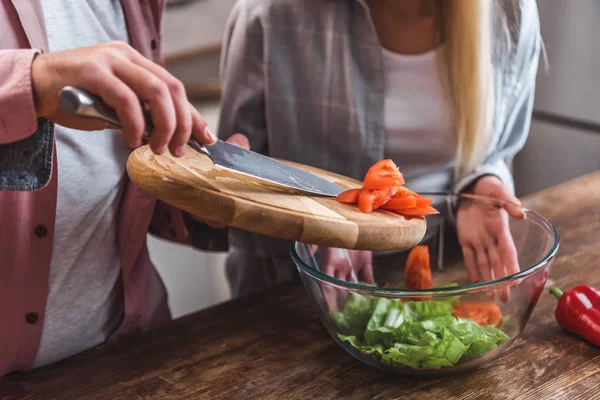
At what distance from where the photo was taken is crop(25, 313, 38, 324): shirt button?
1069 millimetres

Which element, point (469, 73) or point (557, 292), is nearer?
point (557, 292)

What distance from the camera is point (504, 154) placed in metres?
1.44

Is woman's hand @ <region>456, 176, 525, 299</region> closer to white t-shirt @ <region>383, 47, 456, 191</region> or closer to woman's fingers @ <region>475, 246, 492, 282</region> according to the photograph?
woman's fingers @ <region>475, 246, 492, 282</region>

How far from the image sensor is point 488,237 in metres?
1.14

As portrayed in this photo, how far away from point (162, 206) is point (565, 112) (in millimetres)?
1793

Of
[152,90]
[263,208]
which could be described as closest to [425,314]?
[263,208]

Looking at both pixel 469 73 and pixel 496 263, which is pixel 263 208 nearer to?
pixel 496 263

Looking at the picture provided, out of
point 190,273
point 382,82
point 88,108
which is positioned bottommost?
point 190,273

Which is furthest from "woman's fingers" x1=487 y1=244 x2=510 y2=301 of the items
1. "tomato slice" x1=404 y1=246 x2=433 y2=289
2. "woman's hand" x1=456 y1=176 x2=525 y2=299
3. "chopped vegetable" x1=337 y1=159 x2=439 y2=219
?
"chopped vegetable" x1=337 y1=159 x2=439 y2=219

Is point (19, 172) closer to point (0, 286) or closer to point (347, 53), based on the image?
point (0, 286)

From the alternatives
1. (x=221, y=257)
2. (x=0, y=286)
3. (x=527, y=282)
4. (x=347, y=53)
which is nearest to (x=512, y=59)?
(x=347, y=53)

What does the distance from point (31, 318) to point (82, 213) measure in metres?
0.18

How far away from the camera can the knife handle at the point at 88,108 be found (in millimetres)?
654

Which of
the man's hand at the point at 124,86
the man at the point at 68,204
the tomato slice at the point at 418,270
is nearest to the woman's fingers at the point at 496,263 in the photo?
the tomato slice at the point at 418,270
